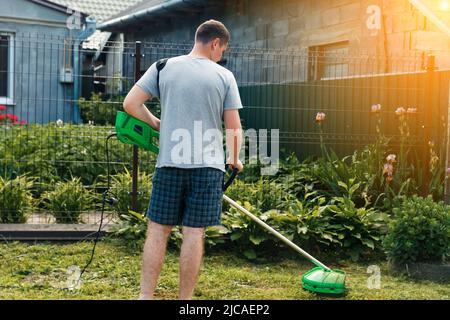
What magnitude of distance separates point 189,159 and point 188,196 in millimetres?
223

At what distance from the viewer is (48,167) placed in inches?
306

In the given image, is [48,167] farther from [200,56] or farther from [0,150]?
[200,56]

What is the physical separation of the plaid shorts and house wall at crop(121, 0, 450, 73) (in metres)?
4.91

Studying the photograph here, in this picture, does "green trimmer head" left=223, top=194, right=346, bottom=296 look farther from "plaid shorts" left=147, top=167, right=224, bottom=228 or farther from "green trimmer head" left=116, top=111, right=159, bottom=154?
"green trimmer head" left=116, top=111, right=159, bottom=154

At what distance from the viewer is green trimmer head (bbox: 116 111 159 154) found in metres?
4.40

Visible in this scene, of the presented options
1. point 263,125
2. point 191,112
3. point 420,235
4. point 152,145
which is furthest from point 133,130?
point 263,125

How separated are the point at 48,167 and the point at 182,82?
4.01 m

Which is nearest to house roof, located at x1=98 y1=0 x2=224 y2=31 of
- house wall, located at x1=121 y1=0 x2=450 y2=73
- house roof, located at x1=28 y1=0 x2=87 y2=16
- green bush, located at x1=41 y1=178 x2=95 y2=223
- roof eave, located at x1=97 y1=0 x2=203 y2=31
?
roof eave, located at x1=97 y1=0 x2=203 y2=31

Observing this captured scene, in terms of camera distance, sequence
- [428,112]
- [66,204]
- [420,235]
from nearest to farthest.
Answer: [420,235]
[66,204]
[428,112]

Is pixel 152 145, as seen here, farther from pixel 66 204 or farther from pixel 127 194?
pixel 66 204

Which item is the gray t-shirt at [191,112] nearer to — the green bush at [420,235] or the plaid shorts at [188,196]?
the plaid shorts at [188,196]

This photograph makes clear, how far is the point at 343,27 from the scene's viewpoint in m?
10.2
